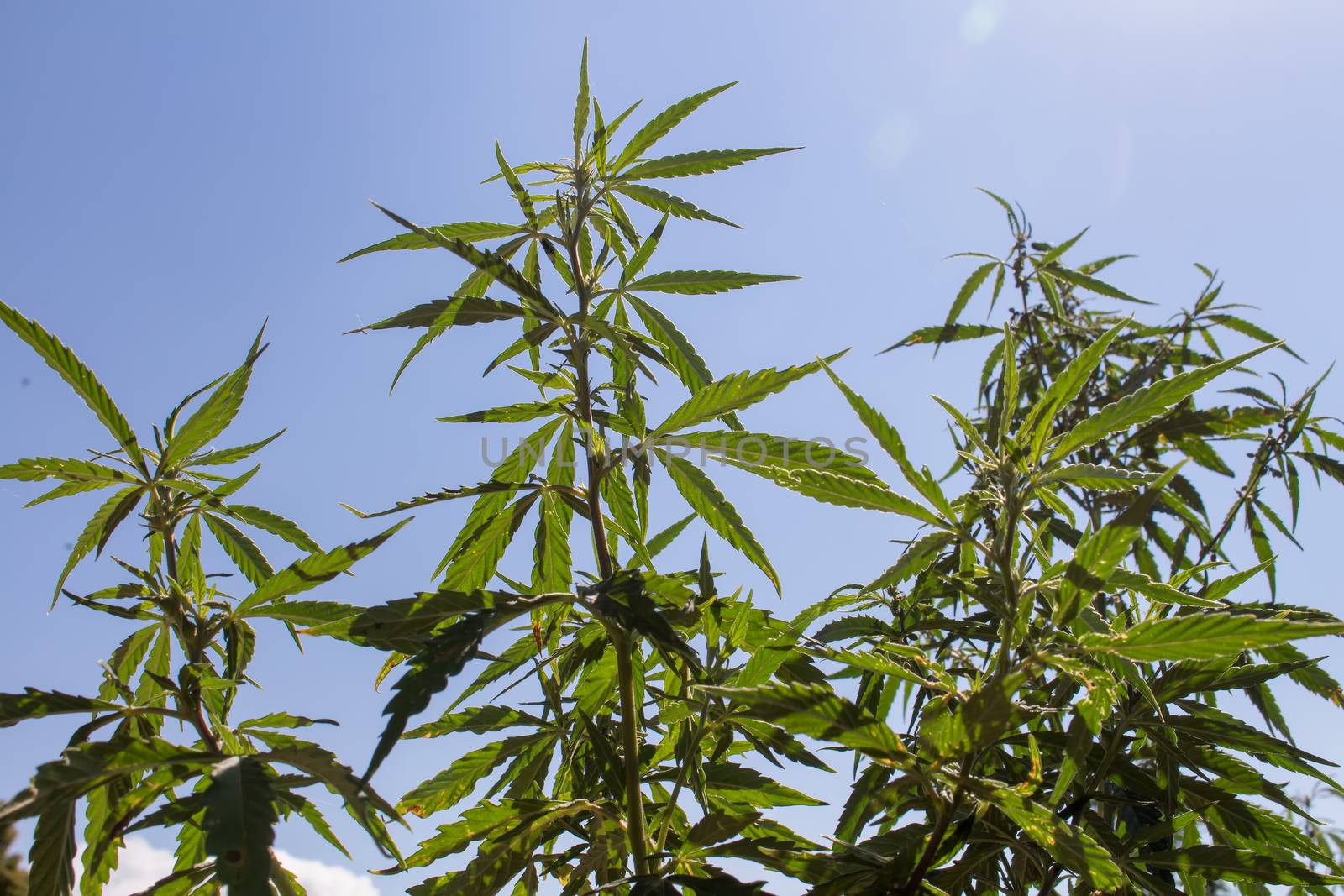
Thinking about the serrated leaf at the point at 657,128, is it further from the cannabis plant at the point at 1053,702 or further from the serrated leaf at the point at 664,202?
the cannabis plant at the point at 1053,702

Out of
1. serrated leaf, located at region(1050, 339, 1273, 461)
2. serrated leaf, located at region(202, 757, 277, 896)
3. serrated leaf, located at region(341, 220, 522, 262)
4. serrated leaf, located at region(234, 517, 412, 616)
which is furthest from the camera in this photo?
serrated leaf, located at region(341, 220, 522, 262)

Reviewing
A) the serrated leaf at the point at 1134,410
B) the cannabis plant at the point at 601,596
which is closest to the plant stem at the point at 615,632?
the cannabis plant at the point at 601,596

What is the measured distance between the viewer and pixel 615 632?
→ 1.15 m

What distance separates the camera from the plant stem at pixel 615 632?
1161 mm

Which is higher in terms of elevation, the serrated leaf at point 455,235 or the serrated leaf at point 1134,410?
the serrated leaf at point 455,235

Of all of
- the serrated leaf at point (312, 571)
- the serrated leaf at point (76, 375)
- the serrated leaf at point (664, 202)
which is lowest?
the serrated leaf at point (312, 571)

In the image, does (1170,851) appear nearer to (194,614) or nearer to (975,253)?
(194,614)

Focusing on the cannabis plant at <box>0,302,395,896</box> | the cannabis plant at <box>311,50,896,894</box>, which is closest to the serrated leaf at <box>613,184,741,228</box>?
the cannabis plant at <box>311,50,896,894</box>

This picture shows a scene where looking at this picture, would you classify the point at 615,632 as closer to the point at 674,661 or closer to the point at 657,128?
the point at 674,661

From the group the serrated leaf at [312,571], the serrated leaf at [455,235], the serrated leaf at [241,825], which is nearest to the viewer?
the serrated leaf at [241,825]

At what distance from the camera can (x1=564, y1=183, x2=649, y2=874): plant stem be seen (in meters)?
1.16

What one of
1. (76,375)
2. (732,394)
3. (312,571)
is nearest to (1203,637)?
(732,394)

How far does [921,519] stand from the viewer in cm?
107

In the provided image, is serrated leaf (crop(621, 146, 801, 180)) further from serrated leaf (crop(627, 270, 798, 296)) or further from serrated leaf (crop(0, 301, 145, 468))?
serrated leaf (crop(0, 301, 145, 468))
